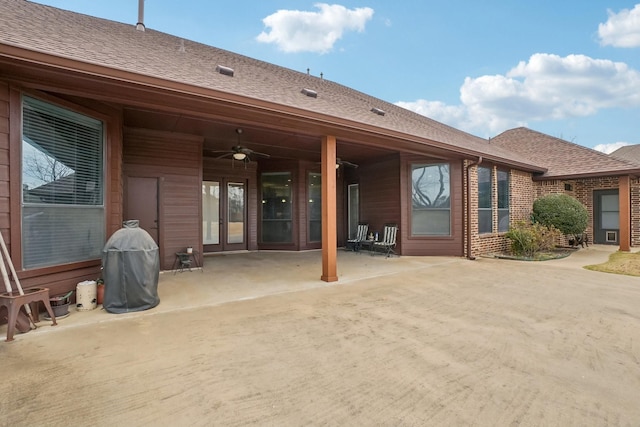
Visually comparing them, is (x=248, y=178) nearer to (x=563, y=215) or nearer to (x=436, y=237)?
(x=436, y=237)

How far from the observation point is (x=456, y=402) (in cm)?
189

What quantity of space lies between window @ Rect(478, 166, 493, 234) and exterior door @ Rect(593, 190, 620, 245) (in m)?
5.21

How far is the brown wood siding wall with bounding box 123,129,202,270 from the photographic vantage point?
5.92 meters

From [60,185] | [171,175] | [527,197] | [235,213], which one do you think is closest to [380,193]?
[235,213]

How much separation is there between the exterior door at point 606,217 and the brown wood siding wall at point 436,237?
21.2 feet

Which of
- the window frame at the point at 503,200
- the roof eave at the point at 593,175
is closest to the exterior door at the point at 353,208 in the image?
the window frame at the point at 503,200

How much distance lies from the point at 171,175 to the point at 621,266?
953 cm

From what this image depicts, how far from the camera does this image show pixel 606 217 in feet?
33.8

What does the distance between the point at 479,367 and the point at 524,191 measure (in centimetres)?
903

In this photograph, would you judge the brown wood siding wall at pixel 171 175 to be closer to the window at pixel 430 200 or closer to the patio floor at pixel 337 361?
the patio floor at pixel 337 361

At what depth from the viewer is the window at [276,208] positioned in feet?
30.1

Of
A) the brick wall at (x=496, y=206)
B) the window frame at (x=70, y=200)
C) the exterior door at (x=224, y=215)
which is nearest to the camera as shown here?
the window frame at (x=70, y=200)

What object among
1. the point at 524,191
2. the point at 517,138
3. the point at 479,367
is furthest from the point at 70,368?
the point at 517,138

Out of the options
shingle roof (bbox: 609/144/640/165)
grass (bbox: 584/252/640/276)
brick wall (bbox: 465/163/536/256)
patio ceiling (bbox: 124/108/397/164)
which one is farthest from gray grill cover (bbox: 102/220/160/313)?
shingle roof (bbox: 609/144/640/165)
